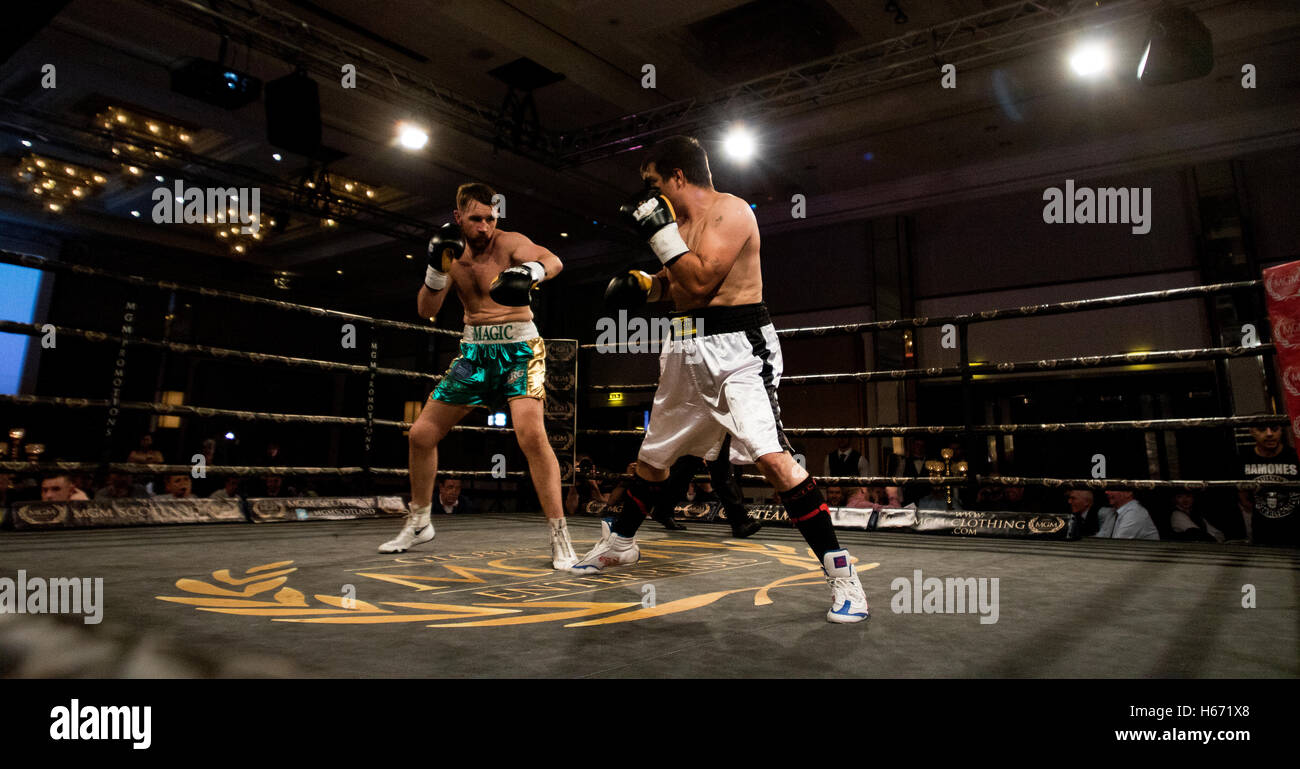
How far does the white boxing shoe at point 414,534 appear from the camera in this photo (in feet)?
8.11

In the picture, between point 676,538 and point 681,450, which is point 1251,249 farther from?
point 681,450

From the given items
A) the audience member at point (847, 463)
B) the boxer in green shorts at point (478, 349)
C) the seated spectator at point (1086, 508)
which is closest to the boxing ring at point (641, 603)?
the boxer in green shorts at point (478, 349)

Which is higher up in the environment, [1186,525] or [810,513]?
[810,513]

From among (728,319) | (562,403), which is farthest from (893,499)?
(728,319)

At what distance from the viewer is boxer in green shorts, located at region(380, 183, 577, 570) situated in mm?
2494

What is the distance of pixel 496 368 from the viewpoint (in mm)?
2543

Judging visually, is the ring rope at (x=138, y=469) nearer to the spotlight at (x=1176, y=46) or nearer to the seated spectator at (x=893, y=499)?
the seated spectator at (x=893, y=499)

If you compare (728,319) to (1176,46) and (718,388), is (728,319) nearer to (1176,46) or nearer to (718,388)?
(718,388)

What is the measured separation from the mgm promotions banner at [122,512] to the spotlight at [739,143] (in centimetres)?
513

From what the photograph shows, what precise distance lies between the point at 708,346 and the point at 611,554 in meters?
0.74

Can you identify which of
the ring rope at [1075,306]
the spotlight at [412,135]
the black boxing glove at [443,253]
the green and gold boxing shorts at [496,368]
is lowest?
the green and gold boxing shorts at [496,368]

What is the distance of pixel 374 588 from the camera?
1.75 metres
